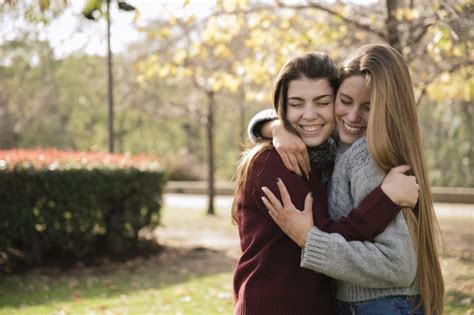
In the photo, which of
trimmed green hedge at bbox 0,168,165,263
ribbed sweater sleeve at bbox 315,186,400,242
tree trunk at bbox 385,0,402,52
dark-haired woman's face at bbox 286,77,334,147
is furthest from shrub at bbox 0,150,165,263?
ribbed sweater sleeve at bbox 315,186,400,242

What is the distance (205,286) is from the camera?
7.40m

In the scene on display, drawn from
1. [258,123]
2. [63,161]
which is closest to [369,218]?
[258,123]

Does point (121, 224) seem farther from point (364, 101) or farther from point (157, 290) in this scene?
point (364, 101)

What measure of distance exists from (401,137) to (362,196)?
310 mm

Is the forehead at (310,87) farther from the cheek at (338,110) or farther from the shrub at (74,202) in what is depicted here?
the shrub at (74,202)

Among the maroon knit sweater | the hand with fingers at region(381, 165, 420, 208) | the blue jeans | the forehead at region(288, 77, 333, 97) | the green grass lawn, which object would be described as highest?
the forehead at region(288, 77, 333, 97)

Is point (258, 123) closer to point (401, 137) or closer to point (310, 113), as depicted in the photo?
point (310, 113)

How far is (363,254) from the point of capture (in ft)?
8.23

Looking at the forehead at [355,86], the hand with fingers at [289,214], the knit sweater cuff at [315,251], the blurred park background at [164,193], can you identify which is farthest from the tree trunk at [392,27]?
the knit sweater cuff at [315,251]

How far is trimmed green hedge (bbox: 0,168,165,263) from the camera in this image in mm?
7973

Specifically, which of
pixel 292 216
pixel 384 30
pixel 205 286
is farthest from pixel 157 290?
pixel 292 216

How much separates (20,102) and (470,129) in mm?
18465

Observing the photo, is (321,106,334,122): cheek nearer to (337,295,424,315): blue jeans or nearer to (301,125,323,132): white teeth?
(301,125,323,132): white teeth

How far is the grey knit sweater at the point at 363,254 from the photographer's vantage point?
2.52 metres
